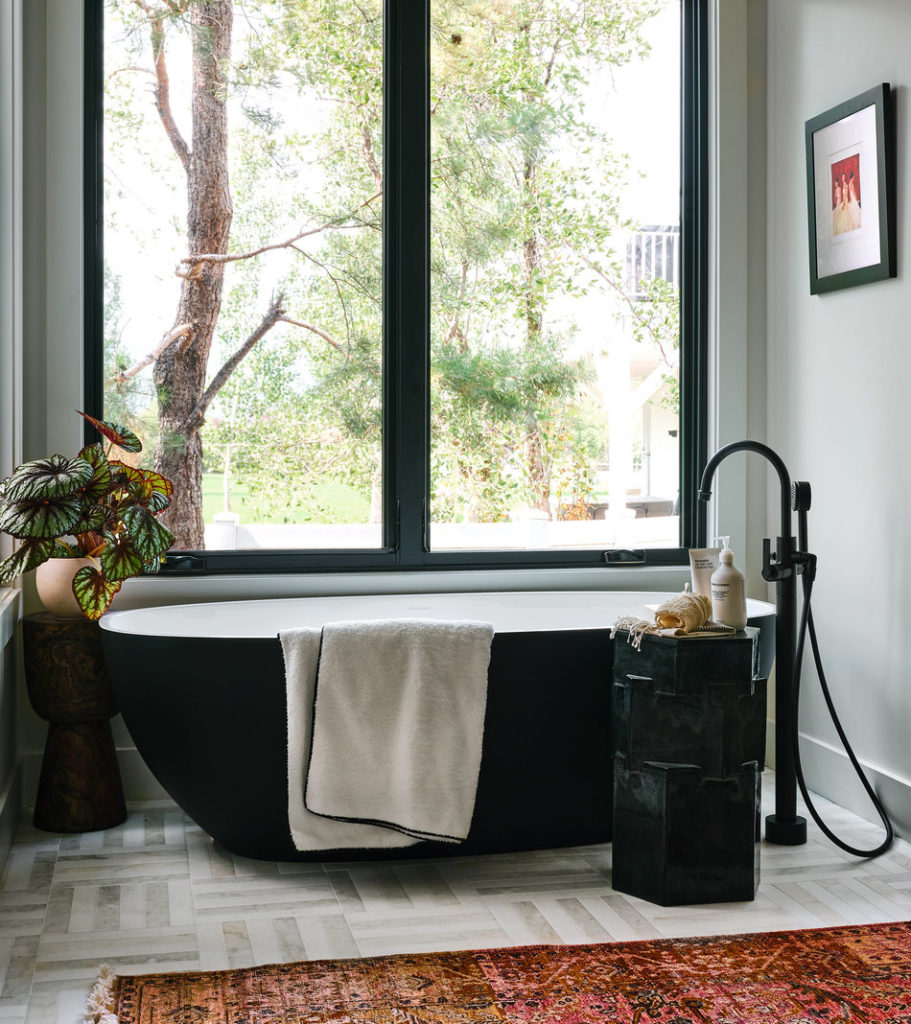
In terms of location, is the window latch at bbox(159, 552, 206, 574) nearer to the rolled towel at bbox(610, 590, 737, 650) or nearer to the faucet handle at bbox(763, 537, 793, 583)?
the rolled towel at bbox(610, 590, 737, 650)

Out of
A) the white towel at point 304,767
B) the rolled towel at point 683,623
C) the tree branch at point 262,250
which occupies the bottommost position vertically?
the white towel at point 304,767

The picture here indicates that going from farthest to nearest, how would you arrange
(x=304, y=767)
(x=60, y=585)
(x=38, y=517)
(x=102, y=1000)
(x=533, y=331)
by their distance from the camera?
(x=533, y=331) < (x=60, y=585) < (x=38, y=517) < (x=304, y=767) < (x=102, y=1000)

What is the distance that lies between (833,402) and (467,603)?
1.29 m

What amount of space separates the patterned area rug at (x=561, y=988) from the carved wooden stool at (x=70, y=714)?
999mm

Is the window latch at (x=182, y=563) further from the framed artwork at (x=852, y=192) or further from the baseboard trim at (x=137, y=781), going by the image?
the framed artwork at (x=852, y=192)

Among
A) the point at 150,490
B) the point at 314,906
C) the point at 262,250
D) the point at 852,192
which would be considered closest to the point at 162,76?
the point at 262,250

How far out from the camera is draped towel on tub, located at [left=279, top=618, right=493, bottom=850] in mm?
2617

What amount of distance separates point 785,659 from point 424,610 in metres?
1.13

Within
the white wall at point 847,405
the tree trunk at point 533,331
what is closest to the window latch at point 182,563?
the tree trunk at point 533,331

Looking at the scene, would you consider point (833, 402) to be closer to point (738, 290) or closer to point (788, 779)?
point (738, 290)

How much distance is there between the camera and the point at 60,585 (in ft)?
10.1

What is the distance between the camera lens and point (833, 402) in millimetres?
3385

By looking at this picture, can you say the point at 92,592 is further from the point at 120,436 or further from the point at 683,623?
the point at 683,623

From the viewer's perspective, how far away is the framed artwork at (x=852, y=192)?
3051mm
